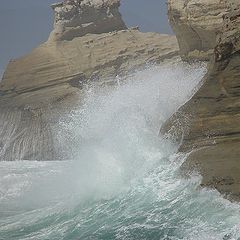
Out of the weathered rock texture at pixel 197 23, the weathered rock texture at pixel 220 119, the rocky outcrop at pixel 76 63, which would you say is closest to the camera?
the weathered rock texture at pixel 220 119

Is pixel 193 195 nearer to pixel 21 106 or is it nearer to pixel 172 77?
pixel 172 77

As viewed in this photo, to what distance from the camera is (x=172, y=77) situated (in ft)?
64.5

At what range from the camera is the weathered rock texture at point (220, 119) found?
9062 millimetres

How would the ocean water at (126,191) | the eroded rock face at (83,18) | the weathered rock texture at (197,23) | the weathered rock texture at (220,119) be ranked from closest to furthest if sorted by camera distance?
1. the ocean water at (126,191)
2. the weathered rock texture at (220,119)
3. the weathered rock texture at (197,23)
4. the eroded rock face at (83,18)

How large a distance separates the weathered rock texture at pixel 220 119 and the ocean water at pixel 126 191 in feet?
1.02

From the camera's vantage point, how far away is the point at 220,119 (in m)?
9.58

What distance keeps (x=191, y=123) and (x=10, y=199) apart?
6.17 m

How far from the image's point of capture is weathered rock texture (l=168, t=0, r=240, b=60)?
693 inches

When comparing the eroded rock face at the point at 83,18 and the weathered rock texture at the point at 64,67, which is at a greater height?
the eroded rock face at the point at 83,18

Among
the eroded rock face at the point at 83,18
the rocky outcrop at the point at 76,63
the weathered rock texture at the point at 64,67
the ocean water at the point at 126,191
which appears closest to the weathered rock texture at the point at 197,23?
the ocean water at the point at 126,191

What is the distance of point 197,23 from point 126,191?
9.61m

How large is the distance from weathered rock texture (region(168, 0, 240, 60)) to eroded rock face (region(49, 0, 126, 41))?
892 centimetres

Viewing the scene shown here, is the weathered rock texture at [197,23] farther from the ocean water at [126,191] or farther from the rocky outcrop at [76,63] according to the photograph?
the rocky outcrop at [76,63]

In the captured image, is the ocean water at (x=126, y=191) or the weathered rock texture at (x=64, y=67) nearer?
the ocean water at (x=126, y=191)
